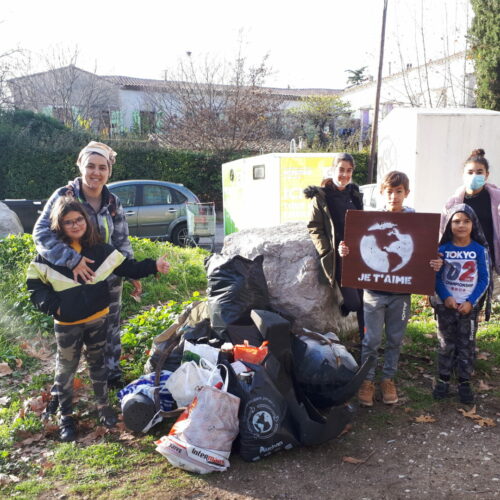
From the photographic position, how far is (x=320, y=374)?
12.0ft

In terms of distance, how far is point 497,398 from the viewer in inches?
160

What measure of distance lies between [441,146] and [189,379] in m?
5.78

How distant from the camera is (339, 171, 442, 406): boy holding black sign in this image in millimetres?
3951

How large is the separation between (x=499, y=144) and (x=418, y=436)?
18.4 feet

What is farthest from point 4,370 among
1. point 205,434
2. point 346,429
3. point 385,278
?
point 385,278

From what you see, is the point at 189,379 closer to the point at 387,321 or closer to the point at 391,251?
the point at 387,321

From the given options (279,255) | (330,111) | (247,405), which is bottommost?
(247,405)

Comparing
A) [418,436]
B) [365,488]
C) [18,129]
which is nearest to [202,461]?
[365,488]

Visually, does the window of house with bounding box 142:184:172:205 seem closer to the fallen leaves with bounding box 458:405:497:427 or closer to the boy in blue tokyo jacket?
the boy in blue tokyo jacket

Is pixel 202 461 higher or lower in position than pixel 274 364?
lower

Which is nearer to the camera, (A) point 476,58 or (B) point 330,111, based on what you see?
(A) point 476,58

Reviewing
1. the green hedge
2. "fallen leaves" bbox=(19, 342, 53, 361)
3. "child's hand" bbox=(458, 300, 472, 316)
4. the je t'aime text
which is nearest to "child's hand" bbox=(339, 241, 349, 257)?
the je t'aime text

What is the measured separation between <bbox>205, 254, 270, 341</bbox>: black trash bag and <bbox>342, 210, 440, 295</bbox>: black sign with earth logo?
0.76 meters

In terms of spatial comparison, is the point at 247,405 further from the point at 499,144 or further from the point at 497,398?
the point at 499,144
